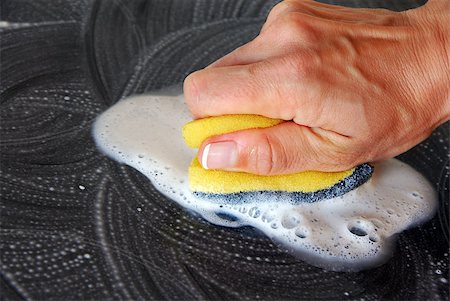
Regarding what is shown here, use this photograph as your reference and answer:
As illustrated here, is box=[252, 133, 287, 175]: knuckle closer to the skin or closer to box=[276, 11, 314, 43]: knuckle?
the skin

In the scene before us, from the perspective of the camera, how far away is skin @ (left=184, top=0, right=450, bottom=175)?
2.02 ft

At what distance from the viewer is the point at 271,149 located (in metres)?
0.62

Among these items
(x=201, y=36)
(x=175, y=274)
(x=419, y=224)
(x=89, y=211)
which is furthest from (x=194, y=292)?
(x=201, y=36)

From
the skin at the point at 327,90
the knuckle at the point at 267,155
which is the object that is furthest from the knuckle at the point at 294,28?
the knuckle at the point at 267,155

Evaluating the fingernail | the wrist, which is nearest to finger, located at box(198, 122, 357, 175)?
the fingernail

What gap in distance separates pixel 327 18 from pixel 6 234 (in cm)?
39

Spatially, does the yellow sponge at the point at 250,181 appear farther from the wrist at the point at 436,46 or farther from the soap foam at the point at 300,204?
the wrist at the point at 436,46

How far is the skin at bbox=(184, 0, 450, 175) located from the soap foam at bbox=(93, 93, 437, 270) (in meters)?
0.04

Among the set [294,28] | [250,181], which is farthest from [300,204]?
[294,28]

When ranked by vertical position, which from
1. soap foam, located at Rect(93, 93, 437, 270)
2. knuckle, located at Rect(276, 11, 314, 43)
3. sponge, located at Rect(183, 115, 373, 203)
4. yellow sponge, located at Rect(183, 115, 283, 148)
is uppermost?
knuckle, located at Rect(276, 11, 314, 43)

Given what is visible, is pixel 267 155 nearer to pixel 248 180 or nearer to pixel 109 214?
pixel 248 180

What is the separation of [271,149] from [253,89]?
0.19ft

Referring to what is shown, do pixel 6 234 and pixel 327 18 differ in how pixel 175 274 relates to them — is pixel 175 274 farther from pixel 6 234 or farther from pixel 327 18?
pixel 327 18

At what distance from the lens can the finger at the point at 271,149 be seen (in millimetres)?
619
